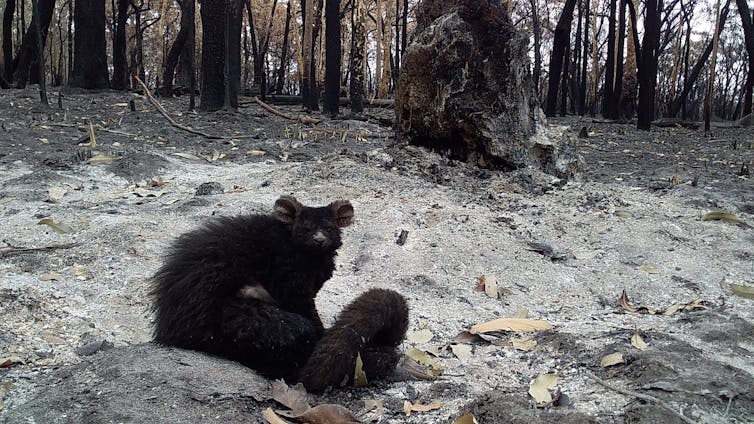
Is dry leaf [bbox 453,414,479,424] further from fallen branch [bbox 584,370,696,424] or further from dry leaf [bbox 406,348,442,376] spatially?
dry leaf [bbox 406,348,442,376]

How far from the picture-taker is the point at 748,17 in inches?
687

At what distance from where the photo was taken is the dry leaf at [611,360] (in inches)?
123

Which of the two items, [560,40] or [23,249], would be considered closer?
[23,249]

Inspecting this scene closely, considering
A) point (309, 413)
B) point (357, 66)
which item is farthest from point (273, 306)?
point (357, 66)

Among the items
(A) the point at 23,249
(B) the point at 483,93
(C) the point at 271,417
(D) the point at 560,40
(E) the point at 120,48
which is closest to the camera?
(C) the point at 271,417

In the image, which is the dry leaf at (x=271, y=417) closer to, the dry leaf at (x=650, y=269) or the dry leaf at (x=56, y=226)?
the dry leaf at (x=56, y=226)

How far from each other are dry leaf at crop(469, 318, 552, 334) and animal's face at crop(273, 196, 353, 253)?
120 cm

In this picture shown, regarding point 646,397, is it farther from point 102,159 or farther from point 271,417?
point 102,159

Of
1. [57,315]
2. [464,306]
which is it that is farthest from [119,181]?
[464,306]

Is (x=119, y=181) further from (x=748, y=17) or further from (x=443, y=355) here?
(x=748, y=17)

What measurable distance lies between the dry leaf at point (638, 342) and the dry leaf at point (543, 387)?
0.58m

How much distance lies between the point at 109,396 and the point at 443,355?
196cm

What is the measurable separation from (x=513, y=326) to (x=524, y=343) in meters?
0.33

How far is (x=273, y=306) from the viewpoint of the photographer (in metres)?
3.34
